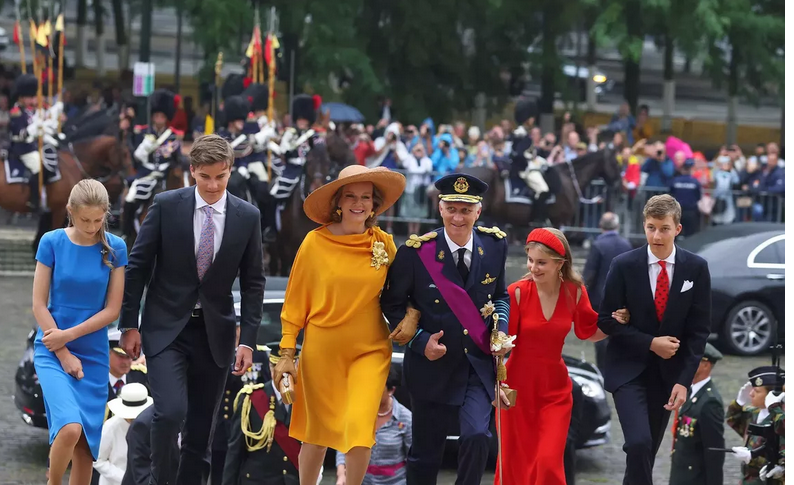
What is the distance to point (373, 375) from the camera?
8.48m

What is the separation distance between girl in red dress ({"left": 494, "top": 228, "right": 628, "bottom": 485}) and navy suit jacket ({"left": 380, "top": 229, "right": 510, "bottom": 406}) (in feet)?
1.14

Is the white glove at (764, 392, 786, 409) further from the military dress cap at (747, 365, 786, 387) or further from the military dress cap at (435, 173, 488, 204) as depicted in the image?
the military dress cap at (435, 173, 488, 204)

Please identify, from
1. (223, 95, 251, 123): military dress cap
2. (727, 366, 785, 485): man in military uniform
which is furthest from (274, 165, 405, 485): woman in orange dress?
(223, 95, 251, 123): military dress cap

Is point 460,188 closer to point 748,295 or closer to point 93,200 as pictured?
point 93,200

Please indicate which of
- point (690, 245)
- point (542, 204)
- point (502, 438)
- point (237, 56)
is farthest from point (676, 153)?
point (502, 438)

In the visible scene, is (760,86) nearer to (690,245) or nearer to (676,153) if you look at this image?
(676,153)

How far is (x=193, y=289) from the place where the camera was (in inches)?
330

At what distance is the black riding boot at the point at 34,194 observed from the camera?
2252cm

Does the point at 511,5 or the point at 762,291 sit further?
the point at 511,5

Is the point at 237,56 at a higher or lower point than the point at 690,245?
higher

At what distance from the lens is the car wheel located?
1775 centimetres

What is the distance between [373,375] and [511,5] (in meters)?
22.4

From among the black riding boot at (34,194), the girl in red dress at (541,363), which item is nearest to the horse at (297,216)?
the black riding boot at (34,194)

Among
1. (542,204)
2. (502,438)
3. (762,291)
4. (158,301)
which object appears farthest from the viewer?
(542,204)
